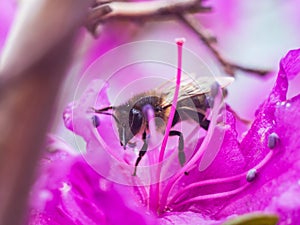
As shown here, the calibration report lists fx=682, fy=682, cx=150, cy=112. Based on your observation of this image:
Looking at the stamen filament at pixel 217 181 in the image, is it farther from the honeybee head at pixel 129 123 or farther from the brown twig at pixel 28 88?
the brown twig at pixel 28 88

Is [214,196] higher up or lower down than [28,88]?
lower down

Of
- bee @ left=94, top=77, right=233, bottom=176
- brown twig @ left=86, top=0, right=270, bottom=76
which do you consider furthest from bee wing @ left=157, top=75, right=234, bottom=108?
brown twig @ left=86, top=0, right=270, bottom=76

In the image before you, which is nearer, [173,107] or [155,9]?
[173,107]

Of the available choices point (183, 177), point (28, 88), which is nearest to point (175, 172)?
point (183, 177)

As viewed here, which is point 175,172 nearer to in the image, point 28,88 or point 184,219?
point 184,219

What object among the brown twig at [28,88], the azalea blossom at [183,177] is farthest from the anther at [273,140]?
the brown twig at [28,88]

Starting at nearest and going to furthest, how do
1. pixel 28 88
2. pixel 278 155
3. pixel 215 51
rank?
pixel 28 88 → pixel 278 155 → pixel 215 51
